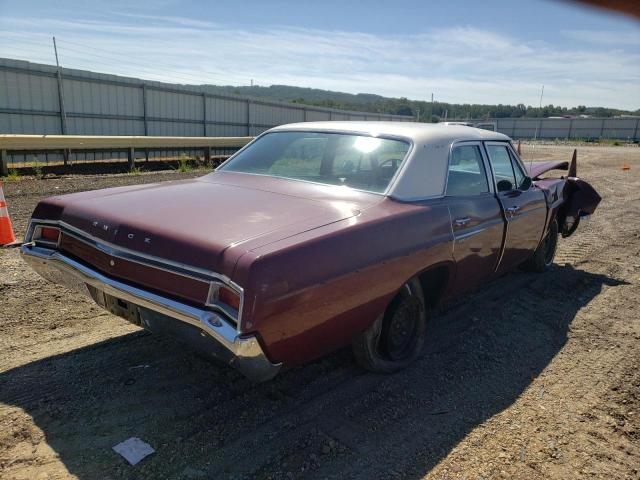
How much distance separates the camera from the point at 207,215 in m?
2.91

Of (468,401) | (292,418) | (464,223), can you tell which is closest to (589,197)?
(464,223)

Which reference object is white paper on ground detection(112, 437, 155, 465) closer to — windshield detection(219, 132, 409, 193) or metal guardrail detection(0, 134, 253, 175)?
windshield detection(219, 132, 409, 193)

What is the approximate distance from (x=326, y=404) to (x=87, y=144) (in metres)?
11.2

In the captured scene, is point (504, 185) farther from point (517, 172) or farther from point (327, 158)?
point (327, 158)

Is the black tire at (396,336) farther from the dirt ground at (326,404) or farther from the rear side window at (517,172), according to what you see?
the rear side window at (517,172)

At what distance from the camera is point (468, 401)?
3.24 metres

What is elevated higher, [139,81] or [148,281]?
[139,81]

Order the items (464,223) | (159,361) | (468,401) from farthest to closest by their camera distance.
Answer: (464,223) → (159,361) → (468,401)

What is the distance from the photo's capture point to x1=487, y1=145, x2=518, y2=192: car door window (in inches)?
177

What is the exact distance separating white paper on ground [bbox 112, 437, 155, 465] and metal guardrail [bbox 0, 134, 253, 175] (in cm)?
959

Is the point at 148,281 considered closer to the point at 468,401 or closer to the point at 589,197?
the point at 468,401

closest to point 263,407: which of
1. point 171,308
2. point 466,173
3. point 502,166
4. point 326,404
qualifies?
point 326,404

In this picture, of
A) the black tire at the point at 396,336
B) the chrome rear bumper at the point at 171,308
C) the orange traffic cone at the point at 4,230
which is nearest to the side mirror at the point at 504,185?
the black tire at the point at 396,336

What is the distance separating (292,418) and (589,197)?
4923 mm
